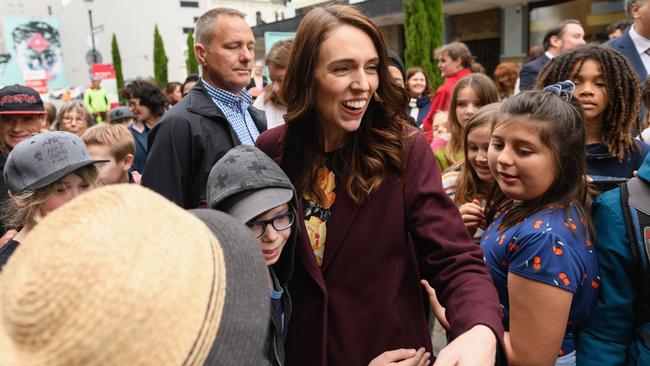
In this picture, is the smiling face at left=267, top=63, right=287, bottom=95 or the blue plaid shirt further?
the smiling face at left=267, top=63, right=287, bottom=95

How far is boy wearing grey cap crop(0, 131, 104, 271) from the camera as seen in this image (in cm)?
213

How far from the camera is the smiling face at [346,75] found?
1.60m

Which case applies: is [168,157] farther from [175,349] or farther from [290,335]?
[175,349]

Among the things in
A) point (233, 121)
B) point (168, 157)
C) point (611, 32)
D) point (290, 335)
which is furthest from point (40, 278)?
point (611, 32)

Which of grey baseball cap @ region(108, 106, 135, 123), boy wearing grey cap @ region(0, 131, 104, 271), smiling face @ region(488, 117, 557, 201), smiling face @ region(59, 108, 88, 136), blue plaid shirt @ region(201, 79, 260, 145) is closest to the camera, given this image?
smiling face @ region(488, 117, 557, 201)

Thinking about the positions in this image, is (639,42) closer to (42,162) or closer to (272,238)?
(272,238)

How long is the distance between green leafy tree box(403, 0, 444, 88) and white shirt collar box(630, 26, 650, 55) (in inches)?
305

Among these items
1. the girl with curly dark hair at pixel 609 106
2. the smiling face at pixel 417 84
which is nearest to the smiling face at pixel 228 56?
the girl with curly dark hair at pixel 609 106

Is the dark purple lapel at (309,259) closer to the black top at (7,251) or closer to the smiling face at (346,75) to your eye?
the smiling face at (346,75)

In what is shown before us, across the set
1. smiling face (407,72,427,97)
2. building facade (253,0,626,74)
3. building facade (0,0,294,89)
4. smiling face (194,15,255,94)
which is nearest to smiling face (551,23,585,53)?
smiling face (407,72,427,97)

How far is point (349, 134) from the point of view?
175 centimetres

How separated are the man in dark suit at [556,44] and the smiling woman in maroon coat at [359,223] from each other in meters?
3.88

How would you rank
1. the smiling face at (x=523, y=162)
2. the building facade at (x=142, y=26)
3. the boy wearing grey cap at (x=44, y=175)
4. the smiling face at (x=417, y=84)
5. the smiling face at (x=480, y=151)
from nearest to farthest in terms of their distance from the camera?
the smiling face at (x=523, y=162) → the boy wearing grey cap at (x=44, y=175) → the smiling face at (x=480, y=151) → the smiling face at (x=417, y=84) → the building facade at (x=142, y=26)

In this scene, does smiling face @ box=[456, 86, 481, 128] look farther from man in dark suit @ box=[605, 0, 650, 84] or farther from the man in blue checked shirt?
the man in blue checked shirt
